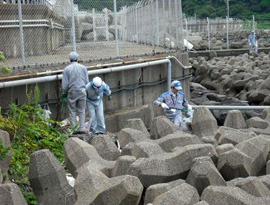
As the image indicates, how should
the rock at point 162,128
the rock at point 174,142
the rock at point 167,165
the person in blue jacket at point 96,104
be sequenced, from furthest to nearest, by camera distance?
the person in blue jacket at point 96,104, the rock at point 162,128, the rock at point 174,142, the rock at point 167,165

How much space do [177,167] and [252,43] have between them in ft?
104

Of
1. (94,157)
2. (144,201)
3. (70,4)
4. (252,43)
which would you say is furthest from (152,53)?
(252,43)

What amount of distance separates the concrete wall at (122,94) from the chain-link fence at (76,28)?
94cm

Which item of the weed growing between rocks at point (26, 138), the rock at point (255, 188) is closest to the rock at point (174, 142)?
the weed growing between rocks at point (26, 138)

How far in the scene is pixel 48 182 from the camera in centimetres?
750

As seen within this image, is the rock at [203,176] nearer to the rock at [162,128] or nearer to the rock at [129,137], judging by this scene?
the rock at [129,137]

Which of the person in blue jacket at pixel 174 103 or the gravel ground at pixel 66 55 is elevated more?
the gravel ground at pixel 66 55

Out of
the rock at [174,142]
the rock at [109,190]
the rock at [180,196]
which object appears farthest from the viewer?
the rock at [174,142]

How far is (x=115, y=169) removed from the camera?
7664 mm

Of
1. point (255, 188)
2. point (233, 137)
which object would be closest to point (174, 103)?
point (233, 137)

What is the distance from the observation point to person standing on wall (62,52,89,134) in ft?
37.7

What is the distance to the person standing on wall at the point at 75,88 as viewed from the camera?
37.7 ft

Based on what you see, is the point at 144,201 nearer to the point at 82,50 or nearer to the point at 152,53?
the point at 82,50

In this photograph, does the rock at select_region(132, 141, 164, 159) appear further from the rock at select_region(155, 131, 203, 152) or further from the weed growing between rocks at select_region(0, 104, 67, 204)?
the weed growing between rocks at select_region(0, 104, 67, 204)
